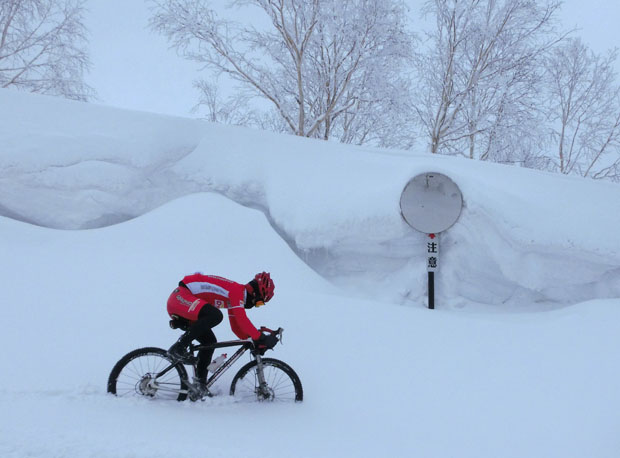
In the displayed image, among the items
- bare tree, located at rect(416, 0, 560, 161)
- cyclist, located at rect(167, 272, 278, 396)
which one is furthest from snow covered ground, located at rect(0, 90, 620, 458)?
bare tree, located at rect(416, 0, 560, 161)

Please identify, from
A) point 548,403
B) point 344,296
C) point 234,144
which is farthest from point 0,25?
point 548,403

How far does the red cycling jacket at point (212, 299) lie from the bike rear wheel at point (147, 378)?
1.30ft

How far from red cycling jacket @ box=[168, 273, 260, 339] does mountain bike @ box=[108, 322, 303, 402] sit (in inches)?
7.6

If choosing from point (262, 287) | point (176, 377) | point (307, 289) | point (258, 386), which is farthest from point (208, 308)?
point (307, 289)

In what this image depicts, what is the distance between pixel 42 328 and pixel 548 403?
5027mm

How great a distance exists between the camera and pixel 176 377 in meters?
3.59

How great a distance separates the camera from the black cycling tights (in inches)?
134

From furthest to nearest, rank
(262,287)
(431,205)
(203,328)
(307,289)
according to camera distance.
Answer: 1. (431,205)
2. (307,289)
3. (262,287)
4. (203,328)

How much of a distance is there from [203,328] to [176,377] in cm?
57

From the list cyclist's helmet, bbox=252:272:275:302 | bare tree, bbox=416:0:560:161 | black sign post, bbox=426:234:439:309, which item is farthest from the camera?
bare tree, bbox=416:0:560:161

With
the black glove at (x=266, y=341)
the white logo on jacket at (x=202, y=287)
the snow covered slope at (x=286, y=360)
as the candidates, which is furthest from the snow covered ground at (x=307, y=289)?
the white logo on jacket at (x=202, y=287)

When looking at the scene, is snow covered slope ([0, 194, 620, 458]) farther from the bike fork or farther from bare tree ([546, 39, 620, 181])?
bare tree ([546, 39, 620, 181])

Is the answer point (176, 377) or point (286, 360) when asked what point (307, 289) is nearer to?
point (286, 360)

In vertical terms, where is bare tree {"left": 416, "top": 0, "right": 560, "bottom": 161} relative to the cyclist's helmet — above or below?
above
